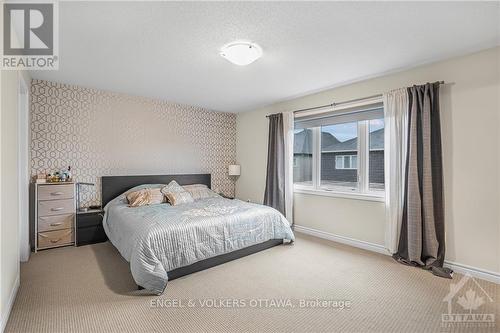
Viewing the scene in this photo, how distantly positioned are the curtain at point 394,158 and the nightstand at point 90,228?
4.11m

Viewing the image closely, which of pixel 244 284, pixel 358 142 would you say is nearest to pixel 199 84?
pixel 358 142

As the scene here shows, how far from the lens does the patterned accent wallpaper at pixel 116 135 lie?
358cm

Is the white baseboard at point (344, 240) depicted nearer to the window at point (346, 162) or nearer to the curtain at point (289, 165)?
the curtain at point (289, 165)

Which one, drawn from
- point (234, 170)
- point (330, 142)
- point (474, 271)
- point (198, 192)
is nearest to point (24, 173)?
point (198, 192)

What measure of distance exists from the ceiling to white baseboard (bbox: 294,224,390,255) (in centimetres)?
233

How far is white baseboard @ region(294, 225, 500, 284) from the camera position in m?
2.52

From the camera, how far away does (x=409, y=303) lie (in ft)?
7.02

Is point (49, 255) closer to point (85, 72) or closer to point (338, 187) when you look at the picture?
point (85, 72)

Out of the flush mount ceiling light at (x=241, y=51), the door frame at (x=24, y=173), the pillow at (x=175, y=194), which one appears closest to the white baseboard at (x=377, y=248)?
the pillow at (x=175, y=194)

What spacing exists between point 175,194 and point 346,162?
109 inches

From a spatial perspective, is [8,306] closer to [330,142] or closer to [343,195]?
[343,195]

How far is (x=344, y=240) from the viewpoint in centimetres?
373

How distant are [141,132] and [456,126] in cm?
456

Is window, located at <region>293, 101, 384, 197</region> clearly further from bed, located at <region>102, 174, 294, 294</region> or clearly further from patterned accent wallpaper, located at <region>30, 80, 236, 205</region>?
patterned accent wallpaper, located at <region>30, 80, 236, 205</region>
